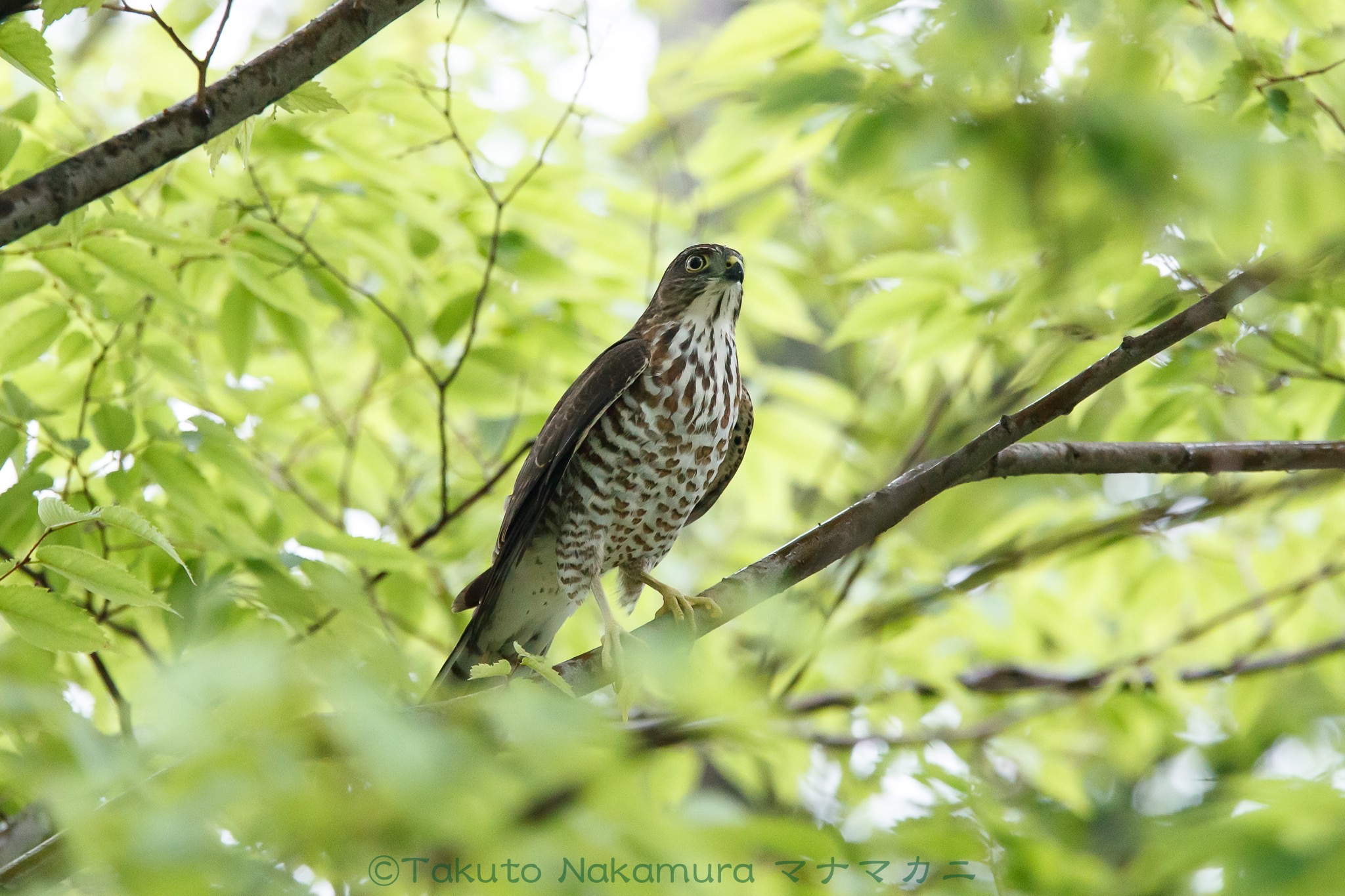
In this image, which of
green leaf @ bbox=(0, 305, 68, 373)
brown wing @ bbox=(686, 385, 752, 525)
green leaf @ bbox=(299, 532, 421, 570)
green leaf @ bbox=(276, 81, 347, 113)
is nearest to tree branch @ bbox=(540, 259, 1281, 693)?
green leaf @ bbox=(299, 532, 421, 570)

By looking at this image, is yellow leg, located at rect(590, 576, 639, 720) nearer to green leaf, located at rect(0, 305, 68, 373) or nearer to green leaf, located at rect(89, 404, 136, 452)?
green leaf, located at rect(89, 404, 136, 452)

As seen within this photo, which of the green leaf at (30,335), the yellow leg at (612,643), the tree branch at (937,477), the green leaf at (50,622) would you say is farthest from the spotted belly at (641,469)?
the green leaf at (50,622)

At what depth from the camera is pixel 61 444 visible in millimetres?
3053

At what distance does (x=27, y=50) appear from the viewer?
199 cm

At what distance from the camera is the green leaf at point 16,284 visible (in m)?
2.93

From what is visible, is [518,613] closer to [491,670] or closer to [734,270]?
[734,270]

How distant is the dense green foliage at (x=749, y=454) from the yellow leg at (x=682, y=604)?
201mm

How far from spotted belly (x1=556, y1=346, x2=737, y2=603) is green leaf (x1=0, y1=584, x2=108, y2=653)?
2119 mm

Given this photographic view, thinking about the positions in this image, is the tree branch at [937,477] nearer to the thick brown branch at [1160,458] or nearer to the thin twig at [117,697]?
the thick brown branch at [1160,458]

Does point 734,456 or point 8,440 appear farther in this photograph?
point 734,456

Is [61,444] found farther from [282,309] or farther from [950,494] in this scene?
[950,494]

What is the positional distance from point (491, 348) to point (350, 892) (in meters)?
2.30

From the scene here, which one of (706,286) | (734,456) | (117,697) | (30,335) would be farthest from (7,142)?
(734,456)

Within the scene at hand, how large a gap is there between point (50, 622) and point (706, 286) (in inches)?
103
